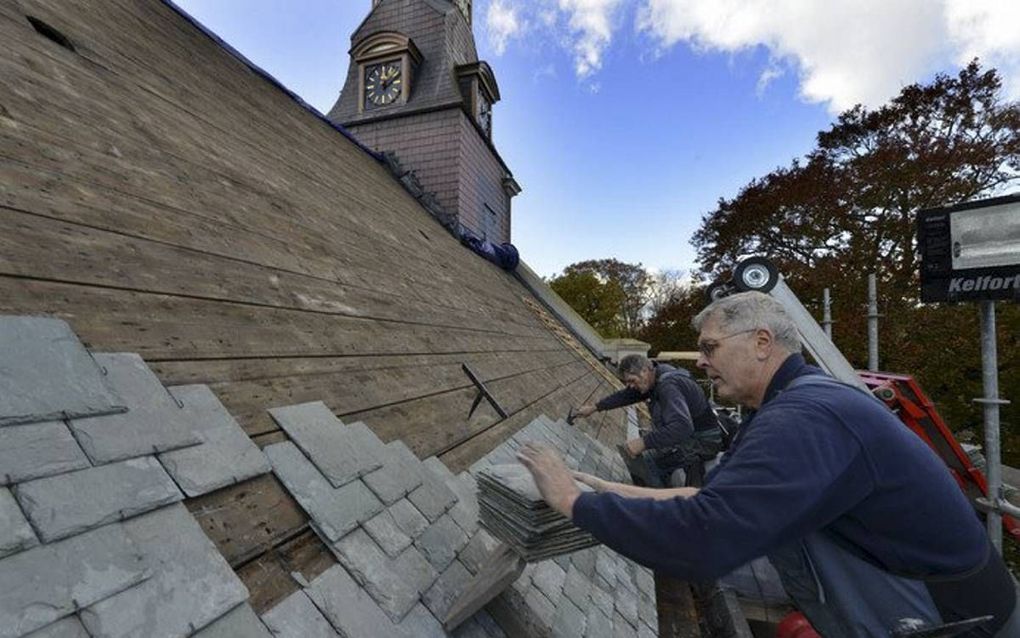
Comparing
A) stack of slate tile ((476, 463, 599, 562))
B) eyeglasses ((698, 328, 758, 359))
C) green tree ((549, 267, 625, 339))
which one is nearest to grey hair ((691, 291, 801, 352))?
eyeglasses ((698, 328, 758, 359))

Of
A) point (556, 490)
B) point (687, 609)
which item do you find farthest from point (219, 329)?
point (687, 609)

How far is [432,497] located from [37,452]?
1.31 m

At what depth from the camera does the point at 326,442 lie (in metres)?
1.84

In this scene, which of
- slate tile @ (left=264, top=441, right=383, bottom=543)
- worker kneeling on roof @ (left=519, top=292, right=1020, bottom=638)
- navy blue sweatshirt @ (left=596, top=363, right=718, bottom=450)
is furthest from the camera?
navy blue sweatshirt @ (left=596, top=363, right=718, bottom=450)

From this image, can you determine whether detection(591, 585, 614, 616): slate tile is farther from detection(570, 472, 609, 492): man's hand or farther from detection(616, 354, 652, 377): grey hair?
detection(616, 354, 652, 377): grey hair

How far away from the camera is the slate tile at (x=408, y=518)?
1747 mm

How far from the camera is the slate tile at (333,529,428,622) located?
1429 mm

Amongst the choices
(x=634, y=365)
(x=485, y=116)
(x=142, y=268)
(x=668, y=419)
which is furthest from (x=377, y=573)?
(x=485, y=116)

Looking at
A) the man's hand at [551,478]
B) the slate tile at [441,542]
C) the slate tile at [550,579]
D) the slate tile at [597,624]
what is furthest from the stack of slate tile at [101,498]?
the slate tile at [597,624]

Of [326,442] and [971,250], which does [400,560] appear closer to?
[326,442]

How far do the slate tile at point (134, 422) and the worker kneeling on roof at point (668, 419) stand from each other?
138 inches

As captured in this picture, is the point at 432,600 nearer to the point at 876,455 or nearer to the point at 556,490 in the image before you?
the point at 556,490

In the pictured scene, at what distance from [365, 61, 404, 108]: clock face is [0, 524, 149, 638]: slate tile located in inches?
544

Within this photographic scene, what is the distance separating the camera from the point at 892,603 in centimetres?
151
